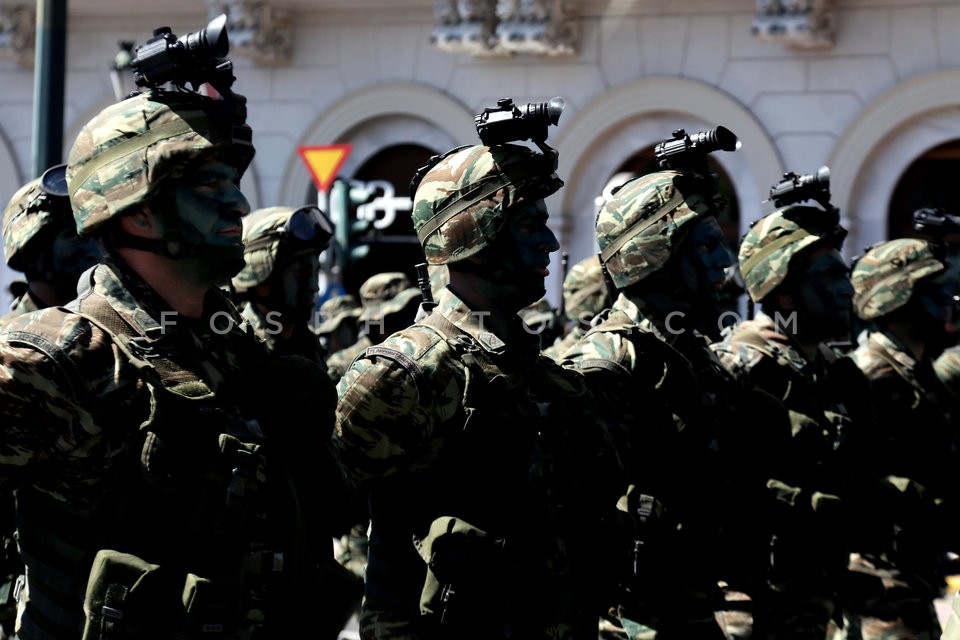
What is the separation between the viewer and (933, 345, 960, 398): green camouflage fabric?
830 cm

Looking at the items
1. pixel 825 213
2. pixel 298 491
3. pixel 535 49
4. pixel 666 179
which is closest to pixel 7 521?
pixel 298 491

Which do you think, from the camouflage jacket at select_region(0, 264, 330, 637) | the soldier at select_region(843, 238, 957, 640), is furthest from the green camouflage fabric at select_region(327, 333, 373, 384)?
the camouflage jacket at select_region(0, 264, 330, 637)

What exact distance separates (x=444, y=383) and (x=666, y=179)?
1860 millimetres

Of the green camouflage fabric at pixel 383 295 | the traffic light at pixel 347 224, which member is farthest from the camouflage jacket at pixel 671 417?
the traffic light at pixel 347 224

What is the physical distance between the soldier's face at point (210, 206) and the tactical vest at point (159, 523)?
0.30 meters

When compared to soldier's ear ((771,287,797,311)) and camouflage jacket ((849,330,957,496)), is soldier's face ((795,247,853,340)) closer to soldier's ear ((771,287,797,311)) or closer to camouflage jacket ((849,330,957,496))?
soldier's ear ((771,287,797,311))

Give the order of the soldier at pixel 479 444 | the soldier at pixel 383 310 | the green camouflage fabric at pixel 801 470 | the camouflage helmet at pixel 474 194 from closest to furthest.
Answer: the soldier at pixel 479 444
the camouflage helmet at pixel 474 194
the green camouflage fabric at pixel 801 470
the soldier at pixel 383 310

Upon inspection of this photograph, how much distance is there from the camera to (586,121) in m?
15.0

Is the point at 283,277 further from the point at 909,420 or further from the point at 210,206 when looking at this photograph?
the point at 909,420

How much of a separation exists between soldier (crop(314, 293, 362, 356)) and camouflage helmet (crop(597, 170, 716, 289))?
5641 mm

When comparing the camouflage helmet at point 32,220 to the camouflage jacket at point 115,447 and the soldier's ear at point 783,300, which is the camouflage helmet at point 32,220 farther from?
the soldier's ear at point 783,300

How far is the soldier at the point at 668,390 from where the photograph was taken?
5375 millimetres

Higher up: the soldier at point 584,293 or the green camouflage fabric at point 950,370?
the soldier at point 584,293

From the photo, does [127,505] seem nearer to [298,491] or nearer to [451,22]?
[298,491]
